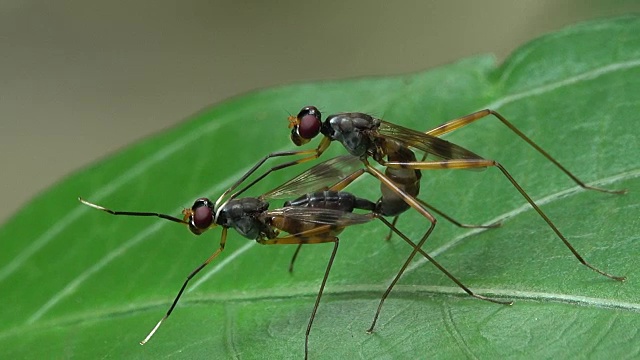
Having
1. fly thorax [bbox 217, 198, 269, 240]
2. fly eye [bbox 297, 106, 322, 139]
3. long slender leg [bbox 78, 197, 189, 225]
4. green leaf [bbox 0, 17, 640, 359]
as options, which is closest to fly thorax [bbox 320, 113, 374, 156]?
fly eye [bbox 297, 106, 322, 139]

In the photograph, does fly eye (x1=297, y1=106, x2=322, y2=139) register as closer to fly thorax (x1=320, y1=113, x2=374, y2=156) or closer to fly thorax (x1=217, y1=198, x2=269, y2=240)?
fly thorax (x1=320, y1=113, x2=374, y2=156)

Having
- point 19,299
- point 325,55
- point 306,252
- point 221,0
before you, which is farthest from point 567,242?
point 221,0

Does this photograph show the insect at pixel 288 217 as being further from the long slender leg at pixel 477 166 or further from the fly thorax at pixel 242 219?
the long slender leg at pixel 477 166

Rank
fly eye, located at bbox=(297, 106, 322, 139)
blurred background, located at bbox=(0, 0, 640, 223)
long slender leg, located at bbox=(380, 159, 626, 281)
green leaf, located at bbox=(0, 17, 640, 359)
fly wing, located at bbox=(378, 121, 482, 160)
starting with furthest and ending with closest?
blurred background, located at bbox=(0, 0, 640, 223) < fly eye, located at bbox=(297, 106, 322, 139) < fly wing, located at bbox=(378, 121, 482, 160) < long slender leg, located at bbox=(380, 159, 626, 281) < green leaf, located at bbox=(0, 17, 640, 359)

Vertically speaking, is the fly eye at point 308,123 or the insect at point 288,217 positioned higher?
the fly eye at point 308,123

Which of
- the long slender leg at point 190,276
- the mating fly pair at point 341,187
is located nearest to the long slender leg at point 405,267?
the mating fly pair at point 341,187
